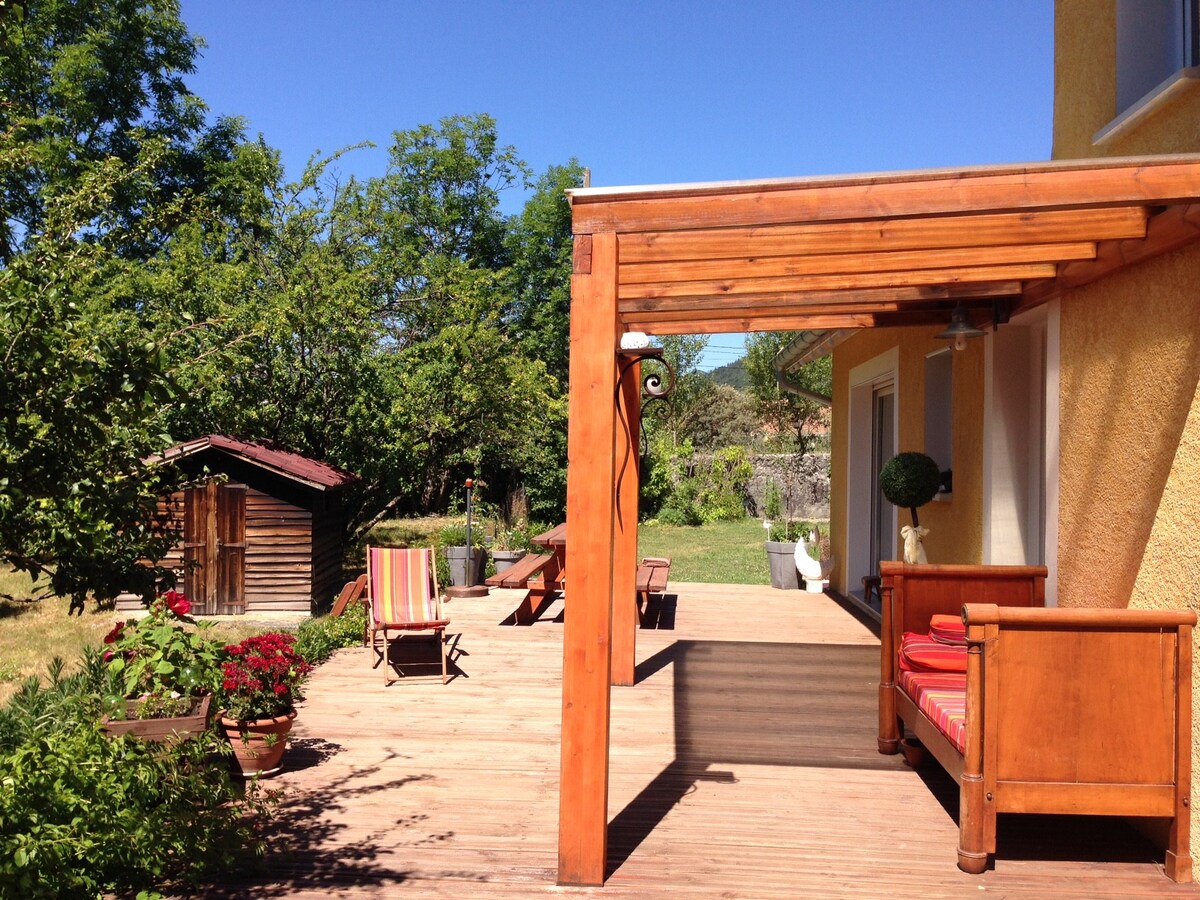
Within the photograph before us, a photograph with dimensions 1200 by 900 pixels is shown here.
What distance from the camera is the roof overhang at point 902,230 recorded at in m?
3.47

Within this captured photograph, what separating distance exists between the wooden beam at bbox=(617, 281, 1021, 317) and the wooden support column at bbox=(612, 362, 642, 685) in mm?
959

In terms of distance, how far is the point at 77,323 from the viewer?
2.96 meters

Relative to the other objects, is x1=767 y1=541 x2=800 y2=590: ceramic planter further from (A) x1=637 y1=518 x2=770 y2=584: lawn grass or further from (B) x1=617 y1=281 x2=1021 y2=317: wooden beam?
(B) x1=617 y1=281 x2=1021 y2=317: wooden beam

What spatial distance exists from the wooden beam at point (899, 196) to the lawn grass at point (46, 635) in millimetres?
7129

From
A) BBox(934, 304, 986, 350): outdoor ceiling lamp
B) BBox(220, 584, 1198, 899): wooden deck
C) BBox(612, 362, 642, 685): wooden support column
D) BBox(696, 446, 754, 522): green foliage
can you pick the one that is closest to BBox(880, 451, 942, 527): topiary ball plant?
BBox(934, 304, 986, 350): outdoor ceiling lamp

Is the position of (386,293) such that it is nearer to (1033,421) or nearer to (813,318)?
(813,318)

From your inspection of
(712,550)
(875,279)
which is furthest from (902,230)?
(712,550)

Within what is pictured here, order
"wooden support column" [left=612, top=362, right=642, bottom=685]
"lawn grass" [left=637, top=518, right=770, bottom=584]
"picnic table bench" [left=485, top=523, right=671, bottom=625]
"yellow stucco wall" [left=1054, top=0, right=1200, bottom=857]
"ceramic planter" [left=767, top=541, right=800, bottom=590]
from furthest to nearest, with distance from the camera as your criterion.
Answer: "lawn grass" [left=637, top=518, right=770, bottom=584], "ceramic planter" [left=767, top=541, right=800, bottom=590], "picnic table bench" [left=485, top=523, right=671, bottom=625], "wooden support column" [left=612, top=362, right=642, bottom=685], "yellow stucco wall" [left=1054, top=0, right=1200, bottom=857]

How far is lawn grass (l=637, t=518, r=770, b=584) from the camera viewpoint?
47.5ft

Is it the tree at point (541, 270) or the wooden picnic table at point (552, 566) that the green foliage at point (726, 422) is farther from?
the wooden picnic table at point (552, 566)

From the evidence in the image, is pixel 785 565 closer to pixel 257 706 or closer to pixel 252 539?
pixel 252 539

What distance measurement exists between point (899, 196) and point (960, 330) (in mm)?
2491

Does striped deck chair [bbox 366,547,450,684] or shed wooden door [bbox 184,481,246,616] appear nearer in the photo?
striped deck chair [bbox 366,547,450,684]

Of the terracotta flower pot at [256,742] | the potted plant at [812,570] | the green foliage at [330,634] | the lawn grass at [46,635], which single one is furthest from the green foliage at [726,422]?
the terracotta flower pot at [256,742]
